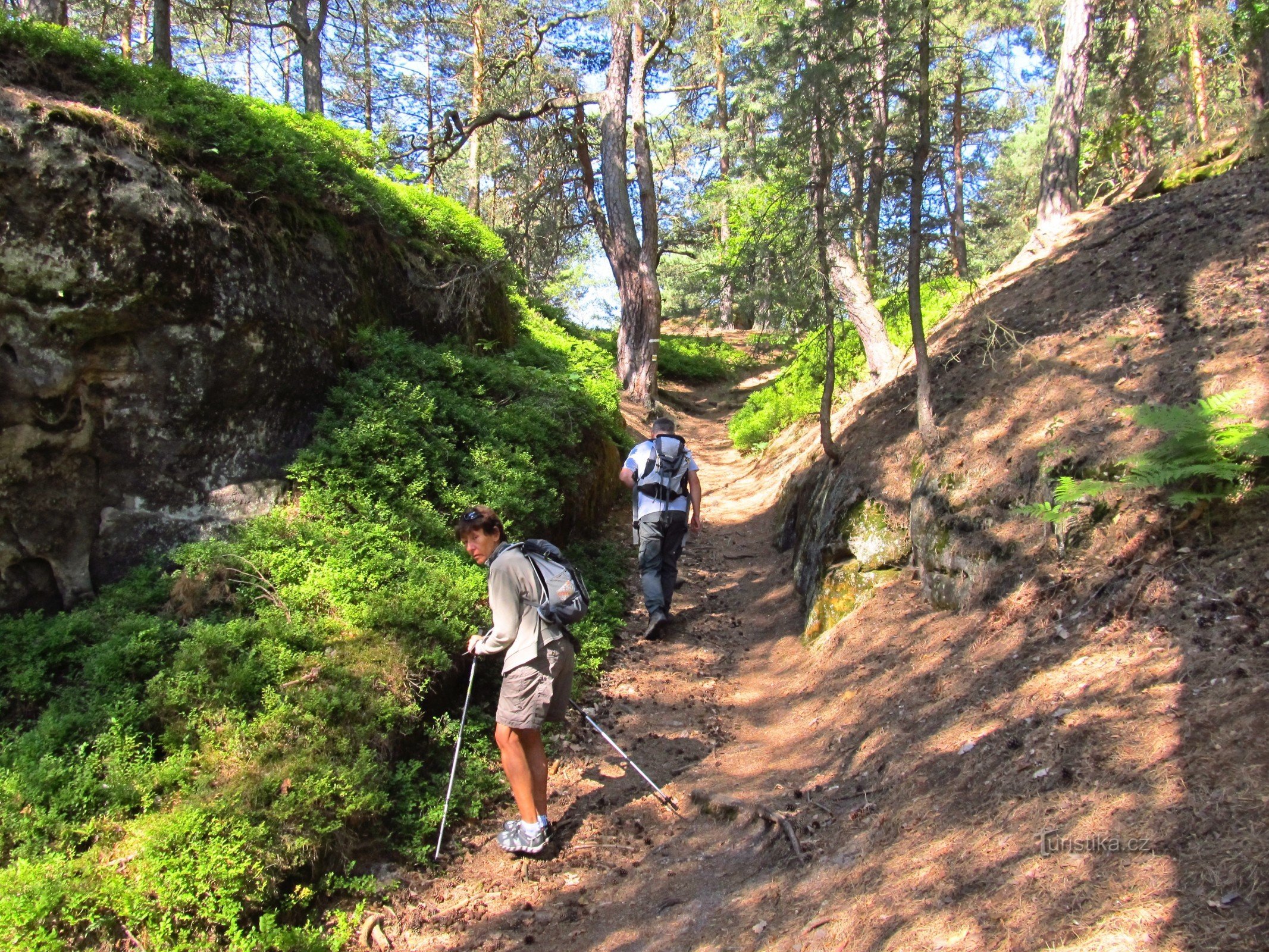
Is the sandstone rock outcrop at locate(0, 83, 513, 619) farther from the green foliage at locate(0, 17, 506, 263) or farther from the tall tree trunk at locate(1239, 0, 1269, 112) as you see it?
the tall tree trunk at locate(1239, 0, 1269, 112)

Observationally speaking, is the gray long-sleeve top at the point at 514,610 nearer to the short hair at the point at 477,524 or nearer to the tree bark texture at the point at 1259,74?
the short hair at the point at 477,524

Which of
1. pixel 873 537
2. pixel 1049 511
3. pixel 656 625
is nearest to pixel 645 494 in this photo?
pixel 656 625

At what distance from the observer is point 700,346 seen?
25766 millimetres

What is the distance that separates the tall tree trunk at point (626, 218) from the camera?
14.8 metres

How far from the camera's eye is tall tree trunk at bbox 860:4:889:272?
7706 millimetres

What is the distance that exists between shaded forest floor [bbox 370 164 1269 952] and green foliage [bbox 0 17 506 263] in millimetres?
5265

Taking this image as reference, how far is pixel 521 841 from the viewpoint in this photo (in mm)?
4699

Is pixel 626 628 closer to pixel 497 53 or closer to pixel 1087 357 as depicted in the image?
pixel 1087 357

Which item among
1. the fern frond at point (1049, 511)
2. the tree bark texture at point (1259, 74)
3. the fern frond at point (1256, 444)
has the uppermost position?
the tree bark texture at point (1259, 74)

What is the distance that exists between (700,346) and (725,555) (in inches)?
640

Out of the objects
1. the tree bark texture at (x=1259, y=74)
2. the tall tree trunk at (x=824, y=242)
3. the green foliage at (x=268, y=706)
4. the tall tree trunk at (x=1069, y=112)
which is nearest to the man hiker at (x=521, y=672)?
the green foliage at (x=268, y=706)

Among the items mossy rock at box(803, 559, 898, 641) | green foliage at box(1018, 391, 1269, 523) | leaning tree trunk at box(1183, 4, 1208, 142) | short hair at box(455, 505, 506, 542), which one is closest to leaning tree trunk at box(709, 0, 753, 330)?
leaning tree trunk at box(1183, 4, 1208, 142)

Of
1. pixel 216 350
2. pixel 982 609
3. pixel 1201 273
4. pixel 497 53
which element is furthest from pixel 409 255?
pixel 497 53

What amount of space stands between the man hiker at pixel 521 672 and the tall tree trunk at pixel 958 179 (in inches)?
240
